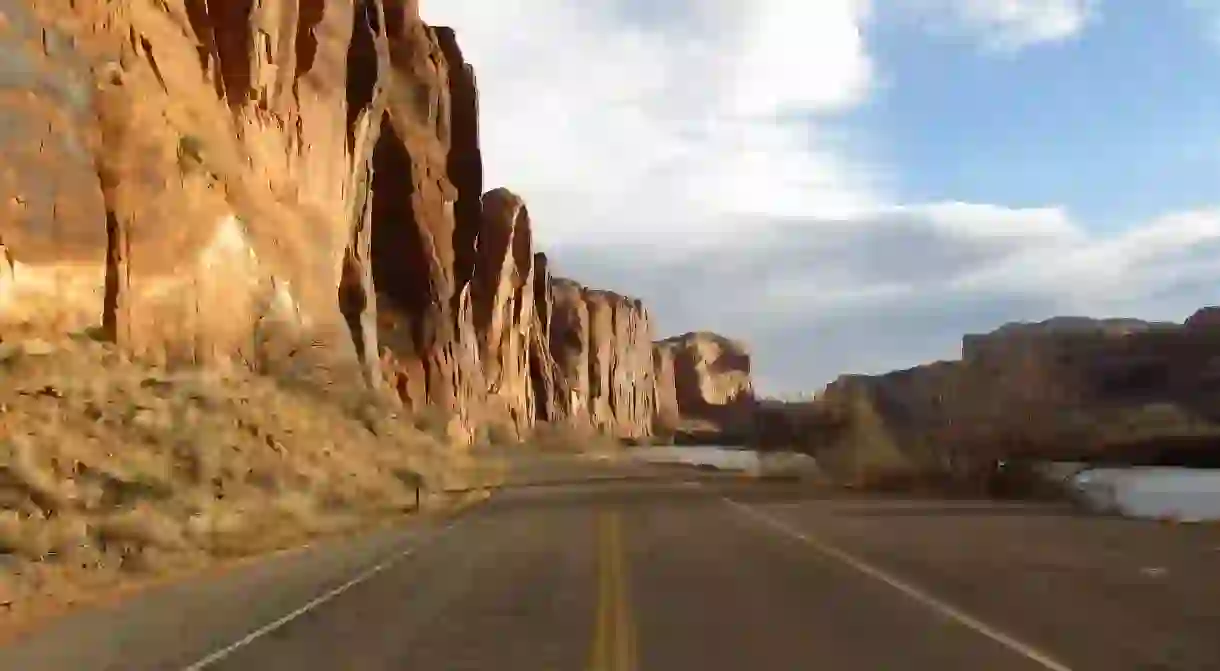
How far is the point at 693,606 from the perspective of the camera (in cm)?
1348

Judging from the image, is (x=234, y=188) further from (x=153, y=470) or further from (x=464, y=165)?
(x=464, y=165)

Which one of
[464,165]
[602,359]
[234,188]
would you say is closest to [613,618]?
[234,188]

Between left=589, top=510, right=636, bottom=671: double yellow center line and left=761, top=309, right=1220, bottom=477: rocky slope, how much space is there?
92.4 ft

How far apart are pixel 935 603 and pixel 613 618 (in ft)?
11.3

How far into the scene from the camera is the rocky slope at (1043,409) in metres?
48.7

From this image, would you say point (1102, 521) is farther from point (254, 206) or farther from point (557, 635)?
point (254, 206)

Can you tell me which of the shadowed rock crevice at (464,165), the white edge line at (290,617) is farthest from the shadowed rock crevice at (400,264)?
the white edge line at (290,617)

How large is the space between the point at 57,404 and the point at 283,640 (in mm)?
17684

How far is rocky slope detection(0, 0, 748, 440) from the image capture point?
31.9m

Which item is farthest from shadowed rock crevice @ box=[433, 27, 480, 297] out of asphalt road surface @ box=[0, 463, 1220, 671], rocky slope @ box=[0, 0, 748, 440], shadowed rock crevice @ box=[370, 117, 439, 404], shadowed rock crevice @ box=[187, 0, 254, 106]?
A: asphalt road surface @ box=[0, 463, 1220, 671]

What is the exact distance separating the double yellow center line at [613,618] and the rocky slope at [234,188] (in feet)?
56.5

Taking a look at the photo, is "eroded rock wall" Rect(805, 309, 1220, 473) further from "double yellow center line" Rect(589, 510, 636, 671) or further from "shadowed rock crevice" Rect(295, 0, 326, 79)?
"double yellow center line" Rect(589, 510, 636, 671)

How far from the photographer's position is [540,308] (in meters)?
134

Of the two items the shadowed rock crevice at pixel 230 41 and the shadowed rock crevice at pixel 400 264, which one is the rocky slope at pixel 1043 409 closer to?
the shadowed rock crevice at pixel 400 264
